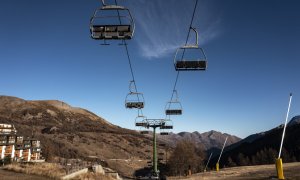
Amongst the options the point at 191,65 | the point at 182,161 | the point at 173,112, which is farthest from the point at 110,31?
the point at 182,161

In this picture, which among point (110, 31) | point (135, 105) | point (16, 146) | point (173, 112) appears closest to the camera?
point (110, 31)

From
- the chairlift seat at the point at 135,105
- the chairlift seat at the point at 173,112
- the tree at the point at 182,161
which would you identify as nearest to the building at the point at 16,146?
the chairlift seat at the point at 135,105

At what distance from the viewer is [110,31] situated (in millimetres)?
13305

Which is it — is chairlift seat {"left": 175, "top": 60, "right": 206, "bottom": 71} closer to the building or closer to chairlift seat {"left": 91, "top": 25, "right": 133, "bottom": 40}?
chairlift seat {"left": 91, "top": 25, "right": 133, "bottom": 40}

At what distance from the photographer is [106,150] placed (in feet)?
571

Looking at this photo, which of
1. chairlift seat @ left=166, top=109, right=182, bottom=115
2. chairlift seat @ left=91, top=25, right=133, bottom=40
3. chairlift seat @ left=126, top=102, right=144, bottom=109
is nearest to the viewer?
chairlift seat @ left=91, top=25, right=133, bottom=40

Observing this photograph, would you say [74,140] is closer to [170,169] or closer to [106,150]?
[106,150]

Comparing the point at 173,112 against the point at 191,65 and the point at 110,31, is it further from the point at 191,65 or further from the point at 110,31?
the point at 110,31

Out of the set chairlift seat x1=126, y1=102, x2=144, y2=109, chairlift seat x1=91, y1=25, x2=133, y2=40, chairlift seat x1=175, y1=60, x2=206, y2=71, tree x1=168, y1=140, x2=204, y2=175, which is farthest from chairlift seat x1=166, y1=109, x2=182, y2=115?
tree x1=168, y1=140, x2=204, y2=175

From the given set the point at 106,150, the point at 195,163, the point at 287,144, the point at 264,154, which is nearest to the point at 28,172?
the point at 195,163

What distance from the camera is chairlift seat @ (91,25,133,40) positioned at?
43.4 feet

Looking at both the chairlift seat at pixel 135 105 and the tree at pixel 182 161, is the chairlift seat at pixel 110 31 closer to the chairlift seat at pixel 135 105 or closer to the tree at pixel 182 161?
the chairlift seat at pixel 135 105

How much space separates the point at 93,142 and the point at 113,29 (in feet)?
571

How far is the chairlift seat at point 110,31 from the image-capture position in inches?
521
